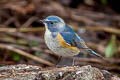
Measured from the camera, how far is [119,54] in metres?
8.25

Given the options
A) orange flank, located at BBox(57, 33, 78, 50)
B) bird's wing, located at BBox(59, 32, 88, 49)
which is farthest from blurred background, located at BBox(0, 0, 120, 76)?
orange flank, located at BBox(57, 33, 78, 50)

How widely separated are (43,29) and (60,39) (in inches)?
139

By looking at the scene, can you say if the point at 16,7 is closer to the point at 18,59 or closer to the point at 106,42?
the point at 18,59

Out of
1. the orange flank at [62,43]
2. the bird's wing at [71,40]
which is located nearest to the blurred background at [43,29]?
the bird's wing at [71,40]

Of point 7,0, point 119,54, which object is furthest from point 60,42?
point 7,0

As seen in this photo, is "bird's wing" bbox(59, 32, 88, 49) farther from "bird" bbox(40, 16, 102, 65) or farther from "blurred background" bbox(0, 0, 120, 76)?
"blurred background" bbox(0, 0, 120, 76)

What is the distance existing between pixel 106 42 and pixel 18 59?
8.12 ft

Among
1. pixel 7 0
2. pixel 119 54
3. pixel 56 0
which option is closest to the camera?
pixel 119 54

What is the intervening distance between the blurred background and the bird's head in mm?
2518

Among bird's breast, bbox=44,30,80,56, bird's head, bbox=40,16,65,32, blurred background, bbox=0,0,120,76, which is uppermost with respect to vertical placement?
bird's head, bbox=40,16,65,32

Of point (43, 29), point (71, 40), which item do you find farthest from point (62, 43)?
point (43, 29)

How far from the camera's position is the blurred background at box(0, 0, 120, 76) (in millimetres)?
7586

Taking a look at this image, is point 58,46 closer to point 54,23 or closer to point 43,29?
point 54,23

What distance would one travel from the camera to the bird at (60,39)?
14.8ft
